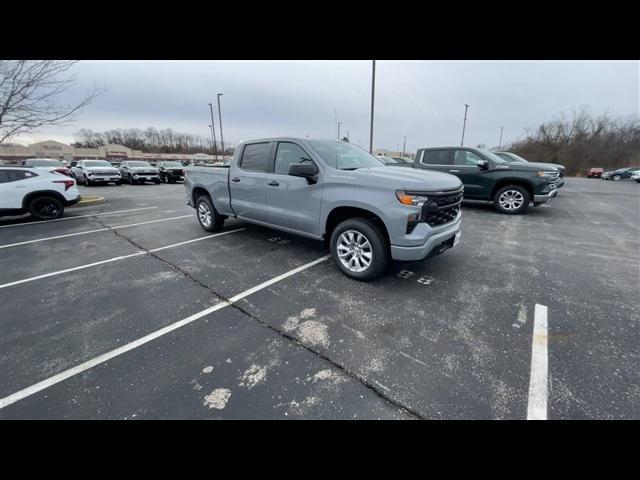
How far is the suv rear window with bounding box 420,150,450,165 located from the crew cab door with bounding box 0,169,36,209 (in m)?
11.8

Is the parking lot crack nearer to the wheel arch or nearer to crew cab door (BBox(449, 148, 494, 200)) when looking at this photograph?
the wheel arch

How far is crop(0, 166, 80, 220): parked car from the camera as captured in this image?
23.4ft

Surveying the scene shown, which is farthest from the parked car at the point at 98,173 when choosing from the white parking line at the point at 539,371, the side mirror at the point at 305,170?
the white parking line at the point at 539,371

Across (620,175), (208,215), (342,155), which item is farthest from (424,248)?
(620,175)

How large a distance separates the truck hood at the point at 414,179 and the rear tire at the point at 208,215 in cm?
364

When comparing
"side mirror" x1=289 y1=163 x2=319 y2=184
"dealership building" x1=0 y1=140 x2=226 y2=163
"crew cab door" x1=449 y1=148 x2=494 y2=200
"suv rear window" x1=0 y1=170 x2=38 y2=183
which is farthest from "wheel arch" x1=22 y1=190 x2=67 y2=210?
"dealership building" x1=0 y1=140 x2=226 y2=163

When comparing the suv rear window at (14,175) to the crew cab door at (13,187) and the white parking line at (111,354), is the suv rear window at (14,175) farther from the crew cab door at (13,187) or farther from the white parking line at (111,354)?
the white parking line at (111,354)

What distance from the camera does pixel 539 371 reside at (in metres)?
2.06
